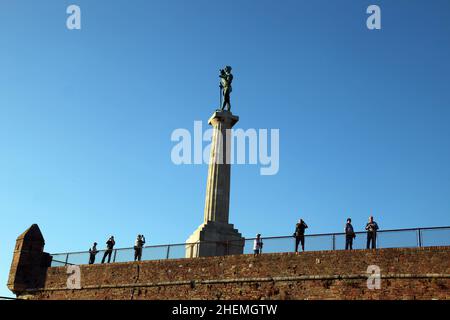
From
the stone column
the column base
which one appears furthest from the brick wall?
the column base

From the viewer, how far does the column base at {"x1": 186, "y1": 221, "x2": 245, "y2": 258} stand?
78.0 ft

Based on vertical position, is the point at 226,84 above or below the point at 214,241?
above

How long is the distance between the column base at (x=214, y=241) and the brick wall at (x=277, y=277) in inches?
81.3

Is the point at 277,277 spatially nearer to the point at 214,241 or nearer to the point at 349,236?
the point at 349,236

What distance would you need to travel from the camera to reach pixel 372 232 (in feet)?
61.8

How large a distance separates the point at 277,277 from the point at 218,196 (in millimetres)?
8542

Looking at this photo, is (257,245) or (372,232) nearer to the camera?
(372,232)

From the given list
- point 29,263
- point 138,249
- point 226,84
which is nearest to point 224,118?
point 226,84

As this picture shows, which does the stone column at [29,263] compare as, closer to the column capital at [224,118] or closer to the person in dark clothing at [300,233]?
the column capital at [224,118]

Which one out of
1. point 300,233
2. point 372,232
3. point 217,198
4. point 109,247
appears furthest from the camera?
point 217,198

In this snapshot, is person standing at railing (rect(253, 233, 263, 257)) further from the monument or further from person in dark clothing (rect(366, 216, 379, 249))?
person in dark clothing (rect(366, 216, 379, 249))

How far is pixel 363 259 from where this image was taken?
715 inches

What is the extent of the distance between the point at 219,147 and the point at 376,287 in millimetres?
12831
